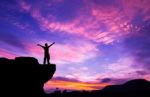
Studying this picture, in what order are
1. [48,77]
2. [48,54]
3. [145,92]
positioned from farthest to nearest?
[145,92]
[48,77]
[48,54]

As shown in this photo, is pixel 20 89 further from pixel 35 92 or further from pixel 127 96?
pixel 127 96

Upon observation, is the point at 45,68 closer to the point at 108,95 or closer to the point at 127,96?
the point at 108,95

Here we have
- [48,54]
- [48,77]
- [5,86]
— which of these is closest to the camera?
[5,86]

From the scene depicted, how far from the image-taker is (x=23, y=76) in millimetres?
27547

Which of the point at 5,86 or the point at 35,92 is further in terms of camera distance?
the point at 35,92

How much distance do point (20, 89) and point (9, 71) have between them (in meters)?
2.73

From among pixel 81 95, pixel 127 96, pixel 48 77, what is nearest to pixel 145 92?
pixel 127 96

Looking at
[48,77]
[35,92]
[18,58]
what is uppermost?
[18,58]

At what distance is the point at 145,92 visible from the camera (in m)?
115

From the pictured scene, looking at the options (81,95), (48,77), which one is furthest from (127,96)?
(48,77)

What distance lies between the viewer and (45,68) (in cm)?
2889

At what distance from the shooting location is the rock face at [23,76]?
86.5 ft

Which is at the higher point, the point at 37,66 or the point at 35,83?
the point at 37,66

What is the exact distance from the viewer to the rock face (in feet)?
86.5
